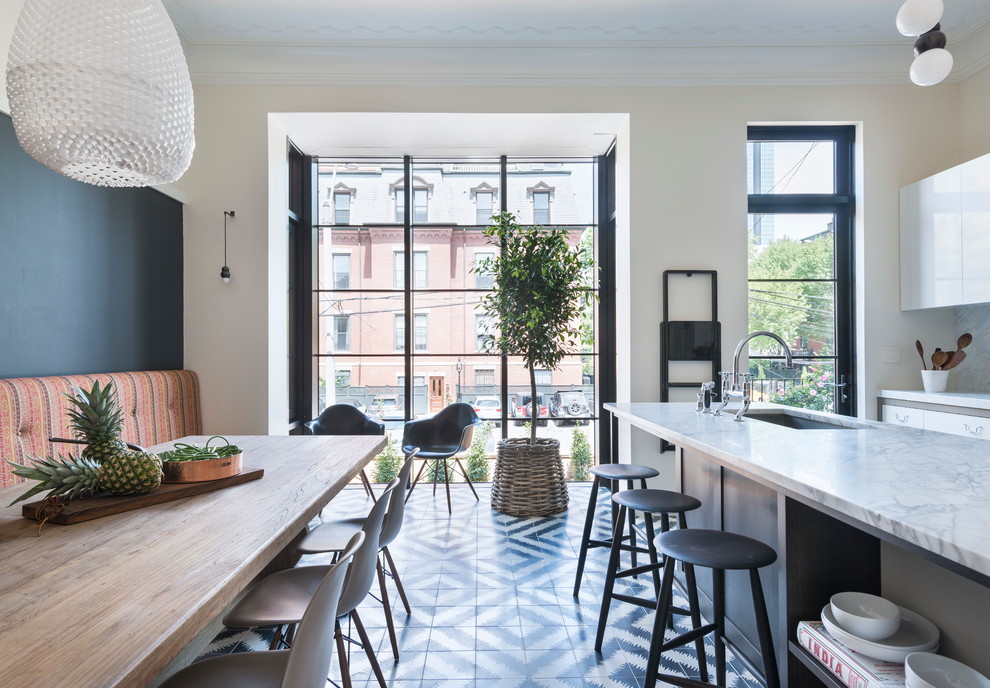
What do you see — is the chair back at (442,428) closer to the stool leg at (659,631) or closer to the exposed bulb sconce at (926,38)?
the stool leg at (659,631)

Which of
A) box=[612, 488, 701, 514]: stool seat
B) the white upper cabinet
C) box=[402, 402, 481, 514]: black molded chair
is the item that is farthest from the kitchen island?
box=[402, 402, 481, 514]: black molded chair

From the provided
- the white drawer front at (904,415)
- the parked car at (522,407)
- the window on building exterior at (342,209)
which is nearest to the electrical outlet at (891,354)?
the white drawer front at (904,415)

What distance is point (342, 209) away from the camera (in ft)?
16.6

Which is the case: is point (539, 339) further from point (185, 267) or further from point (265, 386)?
point (185, 267)

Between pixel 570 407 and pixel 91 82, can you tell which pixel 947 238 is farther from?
pixel 91 82

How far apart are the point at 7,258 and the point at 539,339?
3.05 metres

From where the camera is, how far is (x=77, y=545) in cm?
117

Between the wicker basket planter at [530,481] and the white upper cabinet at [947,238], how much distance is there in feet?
9.51

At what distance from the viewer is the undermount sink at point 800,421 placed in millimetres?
2270

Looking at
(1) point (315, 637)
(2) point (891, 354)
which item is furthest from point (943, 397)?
(1) point (315, 637)

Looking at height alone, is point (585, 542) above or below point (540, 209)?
below

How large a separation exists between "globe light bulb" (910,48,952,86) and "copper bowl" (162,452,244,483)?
2.66 meters

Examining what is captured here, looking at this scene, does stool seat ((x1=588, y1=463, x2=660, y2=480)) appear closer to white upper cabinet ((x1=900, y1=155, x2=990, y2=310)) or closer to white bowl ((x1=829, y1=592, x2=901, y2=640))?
white bowl ((x1=829, y1=592, x2=901, y2=640))

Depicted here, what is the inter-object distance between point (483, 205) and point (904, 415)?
12.2 ft
